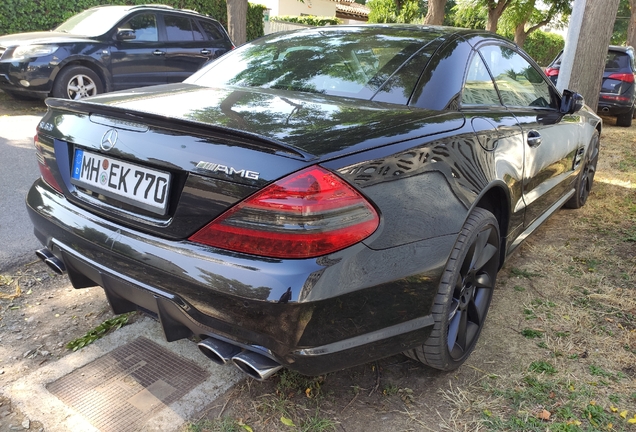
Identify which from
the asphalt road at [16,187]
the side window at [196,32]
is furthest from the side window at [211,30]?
the asphalt road at [16,187]

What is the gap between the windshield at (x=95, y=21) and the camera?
7727mm

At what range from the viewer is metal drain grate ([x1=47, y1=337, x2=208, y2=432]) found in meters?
1.96

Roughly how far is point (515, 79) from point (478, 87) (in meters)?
0.72

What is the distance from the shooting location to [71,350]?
7.67 ft

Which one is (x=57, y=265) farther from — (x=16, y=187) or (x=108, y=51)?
(x=108, y=51)

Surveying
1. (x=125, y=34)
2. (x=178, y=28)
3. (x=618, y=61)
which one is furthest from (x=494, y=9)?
(x=125, y=34)

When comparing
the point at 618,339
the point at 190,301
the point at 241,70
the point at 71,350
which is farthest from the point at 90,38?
the point at 618,339

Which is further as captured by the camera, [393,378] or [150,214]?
[393,378]

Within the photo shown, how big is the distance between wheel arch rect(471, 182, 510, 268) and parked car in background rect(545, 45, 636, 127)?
8519 millimetres

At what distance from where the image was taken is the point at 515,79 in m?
3.11

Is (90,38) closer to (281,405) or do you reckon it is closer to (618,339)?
(281,405)

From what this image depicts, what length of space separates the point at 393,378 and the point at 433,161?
3.29ft

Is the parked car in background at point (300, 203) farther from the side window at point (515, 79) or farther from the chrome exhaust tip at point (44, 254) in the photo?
the side window at point (515, 79)

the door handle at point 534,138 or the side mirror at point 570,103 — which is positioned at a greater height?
the side mirror at point 570,103
